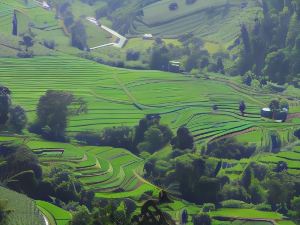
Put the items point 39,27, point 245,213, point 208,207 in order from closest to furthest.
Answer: point 245,213 < point 208,207 < point 39,27


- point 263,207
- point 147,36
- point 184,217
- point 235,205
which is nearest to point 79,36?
point 147,36

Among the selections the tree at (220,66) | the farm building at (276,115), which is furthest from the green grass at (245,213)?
the tree at (220,66)

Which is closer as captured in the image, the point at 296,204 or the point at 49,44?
the point at 296,204

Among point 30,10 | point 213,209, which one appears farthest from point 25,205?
point 30,10

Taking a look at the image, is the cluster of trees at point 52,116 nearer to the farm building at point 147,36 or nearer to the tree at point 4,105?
the tree at point 4,105

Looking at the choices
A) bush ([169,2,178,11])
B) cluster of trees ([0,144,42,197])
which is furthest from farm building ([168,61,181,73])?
cluster of trees ([0,144,42,197])

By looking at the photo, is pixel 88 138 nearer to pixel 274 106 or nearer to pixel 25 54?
pixel 274 106

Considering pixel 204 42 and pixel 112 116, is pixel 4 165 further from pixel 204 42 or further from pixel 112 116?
pixel 204 42
